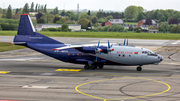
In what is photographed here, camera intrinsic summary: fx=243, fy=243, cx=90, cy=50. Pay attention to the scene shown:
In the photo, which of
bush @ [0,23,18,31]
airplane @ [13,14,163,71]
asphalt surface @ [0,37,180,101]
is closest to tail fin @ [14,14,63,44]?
airplane @ [13,14,163,71]

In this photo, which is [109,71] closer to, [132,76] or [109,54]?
[109,54]

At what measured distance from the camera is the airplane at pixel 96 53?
33.2m

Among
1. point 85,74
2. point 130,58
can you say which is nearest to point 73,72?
point 85,74

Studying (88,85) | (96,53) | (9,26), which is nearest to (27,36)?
(96,53)

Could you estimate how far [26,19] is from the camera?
3834 centimetres

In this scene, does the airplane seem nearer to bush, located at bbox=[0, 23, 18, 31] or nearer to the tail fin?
the tail fin

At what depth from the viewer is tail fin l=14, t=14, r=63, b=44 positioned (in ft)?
123

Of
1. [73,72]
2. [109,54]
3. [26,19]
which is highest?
[26,19]

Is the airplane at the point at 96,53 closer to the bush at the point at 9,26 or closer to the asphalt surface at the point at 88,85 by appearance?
the asphalt surface at the point at 88,85

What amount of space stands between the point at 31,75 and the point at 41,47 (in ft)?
23.0

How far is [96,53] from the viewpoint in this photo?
1350 inches

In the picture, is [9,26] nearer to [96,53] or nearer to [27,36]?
[27,36]

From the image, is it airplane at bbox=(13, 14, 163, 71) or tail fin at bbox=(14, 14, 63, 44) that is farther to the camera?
tail fin at bbox=(14, 14, 63, 44)

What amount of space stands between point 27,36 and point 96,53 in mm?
11541
